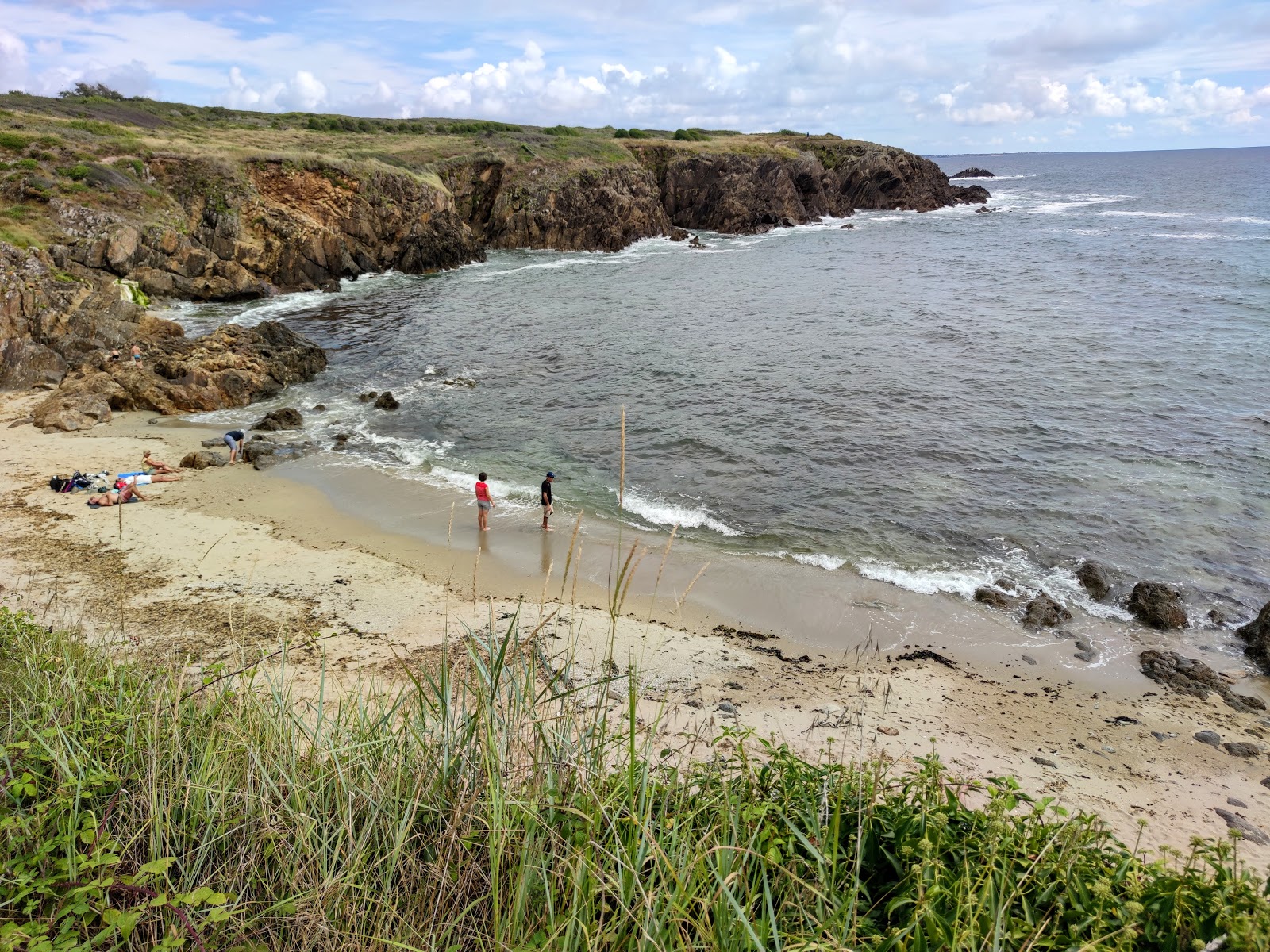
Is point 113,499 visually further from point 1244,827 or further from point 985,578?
point 1244,827

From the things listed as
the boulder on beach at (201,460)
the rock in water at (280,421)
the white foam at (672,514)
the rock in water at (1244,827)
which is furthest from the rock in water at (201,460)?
the rock in water at (1244,827)

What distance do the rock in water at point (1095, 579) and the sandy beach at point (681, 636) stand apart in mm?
900

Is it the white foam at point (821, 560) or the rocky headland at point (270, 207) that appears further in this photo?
the rocky headland at point (270, 207)

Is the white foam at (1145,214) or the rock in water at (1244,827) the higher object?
the white foam at (1145,214)

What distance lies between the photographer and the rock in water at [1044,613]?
1205cm

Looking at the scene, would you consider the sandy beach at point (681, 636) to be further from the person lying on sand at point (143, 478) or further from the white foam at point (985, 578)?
the person lying on sand at point (143, 478)

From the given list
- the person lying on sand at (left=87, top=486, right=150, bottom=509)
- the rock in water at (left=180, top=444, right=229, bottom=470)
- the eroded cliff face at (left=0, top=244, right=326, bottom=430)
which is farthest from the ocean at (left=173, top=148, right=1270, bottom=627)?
the person lying on sand at (left=87, top=486, right=150, bottom=509)

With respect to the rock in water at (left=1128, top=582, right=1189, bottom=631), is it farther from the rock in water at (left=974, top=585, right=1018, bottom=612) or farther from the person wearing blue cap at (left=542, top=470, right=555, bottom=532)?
the person wearing blue cap at (left=542, top=470, right=555, bottom=532)

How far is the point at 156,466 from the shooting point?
Result: 16.7 metres

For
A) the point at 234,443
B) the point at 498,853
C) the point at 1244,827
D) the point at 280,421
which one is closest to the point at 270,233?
the point at 280,421

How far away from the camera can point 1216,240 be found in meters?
52.1

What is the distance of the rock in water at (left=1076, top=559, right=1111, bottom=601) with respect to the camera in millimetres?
12906

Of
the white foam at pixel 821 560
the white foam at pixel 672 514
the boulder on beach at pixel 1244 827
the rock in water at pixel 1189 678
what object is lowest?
the boulder on beach at pixel 1244 827

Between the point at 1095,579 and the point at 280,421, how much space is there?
65.9 ft
